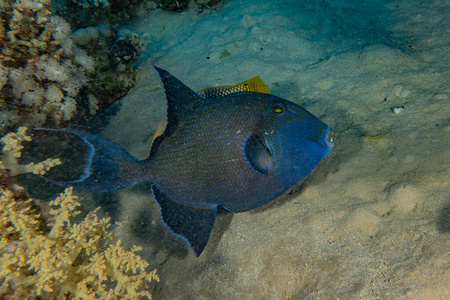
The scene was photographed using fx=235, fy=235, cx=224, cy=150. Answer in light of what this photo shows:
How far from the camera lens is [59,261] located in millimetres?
1906

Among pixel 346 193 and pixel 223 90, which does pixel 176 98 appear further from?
pixel 346 193

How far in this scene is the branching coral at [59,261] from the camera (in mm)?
1796

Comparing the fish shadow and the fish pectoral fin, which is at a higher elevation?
the fish pectoral fin

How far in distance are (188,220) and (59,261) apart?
1.09 m

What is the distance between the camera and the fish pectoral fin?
188 centimetres

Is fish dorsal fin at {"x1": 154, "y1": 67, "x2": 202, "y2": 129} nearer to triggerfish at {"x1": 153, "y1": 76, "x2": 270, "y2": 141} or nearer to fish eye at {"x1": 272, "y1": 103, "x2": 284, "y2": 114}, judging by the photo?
triggerfish at {"x1": 153, "y1": 76, "x2": 270, "y2": 141}

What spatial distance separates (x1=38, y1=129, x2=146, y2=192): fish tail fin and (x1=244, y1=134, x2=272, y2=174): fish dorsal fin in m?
0.87

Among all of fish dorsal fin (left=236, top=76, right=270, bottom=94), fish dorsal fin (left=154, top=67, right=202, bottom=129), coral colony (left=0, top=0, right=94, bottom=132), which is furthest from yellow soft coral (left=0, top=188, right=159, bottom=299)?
fish dorsal fin (left=236, top=76, right=270, bottom=94)

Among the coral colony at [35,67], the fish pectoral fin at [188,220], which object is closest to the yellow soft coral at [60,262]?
the fish pectoral fin at [188,220]

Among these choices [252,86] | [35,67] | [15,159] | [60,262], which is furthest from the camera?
[35,67]

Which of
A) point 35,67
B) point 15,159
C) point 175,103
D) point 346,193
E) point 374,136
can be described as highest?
point 35,67

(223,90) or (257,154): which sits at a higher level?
(223,90)

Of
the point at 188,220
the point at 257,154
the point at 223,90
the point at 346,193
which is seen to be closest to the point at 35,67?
the point at 223,90

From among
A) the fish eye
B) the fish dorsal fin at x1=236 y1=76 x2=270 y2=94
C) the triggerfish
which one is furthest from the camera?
the fish dorsal fin at x1=236 y1=76 x2=270 y2=94
